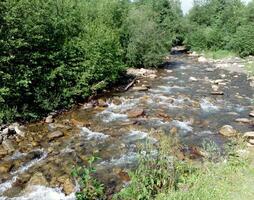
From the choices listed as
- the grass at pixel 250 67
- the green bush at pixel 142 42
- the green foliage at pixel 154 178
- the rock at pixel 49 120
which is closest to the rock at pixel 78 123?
the rock at pixel 49 120

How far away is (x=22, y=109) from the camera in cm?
1928

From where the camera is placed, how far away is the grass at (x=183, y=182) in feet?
31.9

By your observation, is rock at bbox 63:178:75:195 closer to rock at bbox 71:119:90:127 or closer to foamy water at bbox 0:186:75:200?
foamy water at bbox 0:186:75:200

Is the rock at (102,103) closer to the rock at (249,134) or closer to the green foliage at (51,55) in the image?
the green foliage at (51,55)

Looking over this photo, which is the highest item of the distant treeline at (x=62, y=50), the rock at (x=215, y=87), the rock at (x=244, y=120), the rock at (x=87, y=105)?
the distant treeline at (x=62, y=50)

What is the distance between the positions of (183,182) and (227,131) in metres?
8.39

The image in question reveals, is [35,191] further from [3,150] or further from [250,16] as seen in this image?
[250,16]

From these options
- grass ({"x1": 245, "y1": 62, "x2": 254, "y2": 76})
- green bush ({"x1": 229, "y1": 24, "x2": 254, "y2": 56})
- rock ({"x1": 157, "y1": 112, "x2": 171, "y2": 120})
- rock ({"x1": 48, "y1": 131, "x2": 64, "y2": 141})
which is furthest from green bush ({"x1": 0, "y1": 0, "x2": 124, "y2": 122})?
green bush ({"x1": 229, "y1": 24, "x2": 254, "y2": 56})

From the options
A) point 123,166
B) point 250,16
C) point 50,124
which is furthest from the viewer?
point 250,16

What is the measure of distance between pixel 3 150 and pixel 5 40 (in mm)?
6006

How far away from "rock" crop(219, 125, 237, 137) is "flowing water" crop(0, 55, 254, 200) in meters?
0.34

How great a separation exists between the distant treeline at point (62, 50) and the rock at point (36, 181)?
19.6ft

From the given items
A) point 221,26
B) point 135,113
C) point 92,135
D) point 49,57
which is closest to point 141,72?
point 135,113

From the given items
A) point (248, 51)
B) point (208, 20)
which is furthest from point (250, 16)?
point (208, 20)
